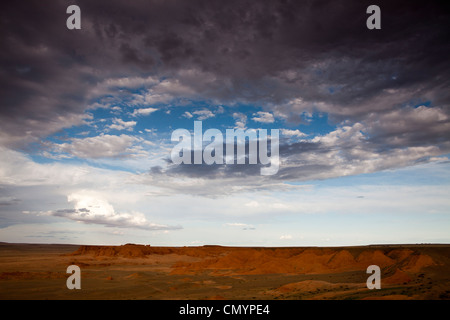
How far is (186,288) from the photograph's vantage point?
30.1m

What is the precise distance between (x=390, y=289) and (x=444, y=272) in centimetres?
996

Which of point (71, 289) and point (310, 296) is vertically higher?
point (310, 296)

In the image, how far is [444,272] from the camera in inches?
1101
